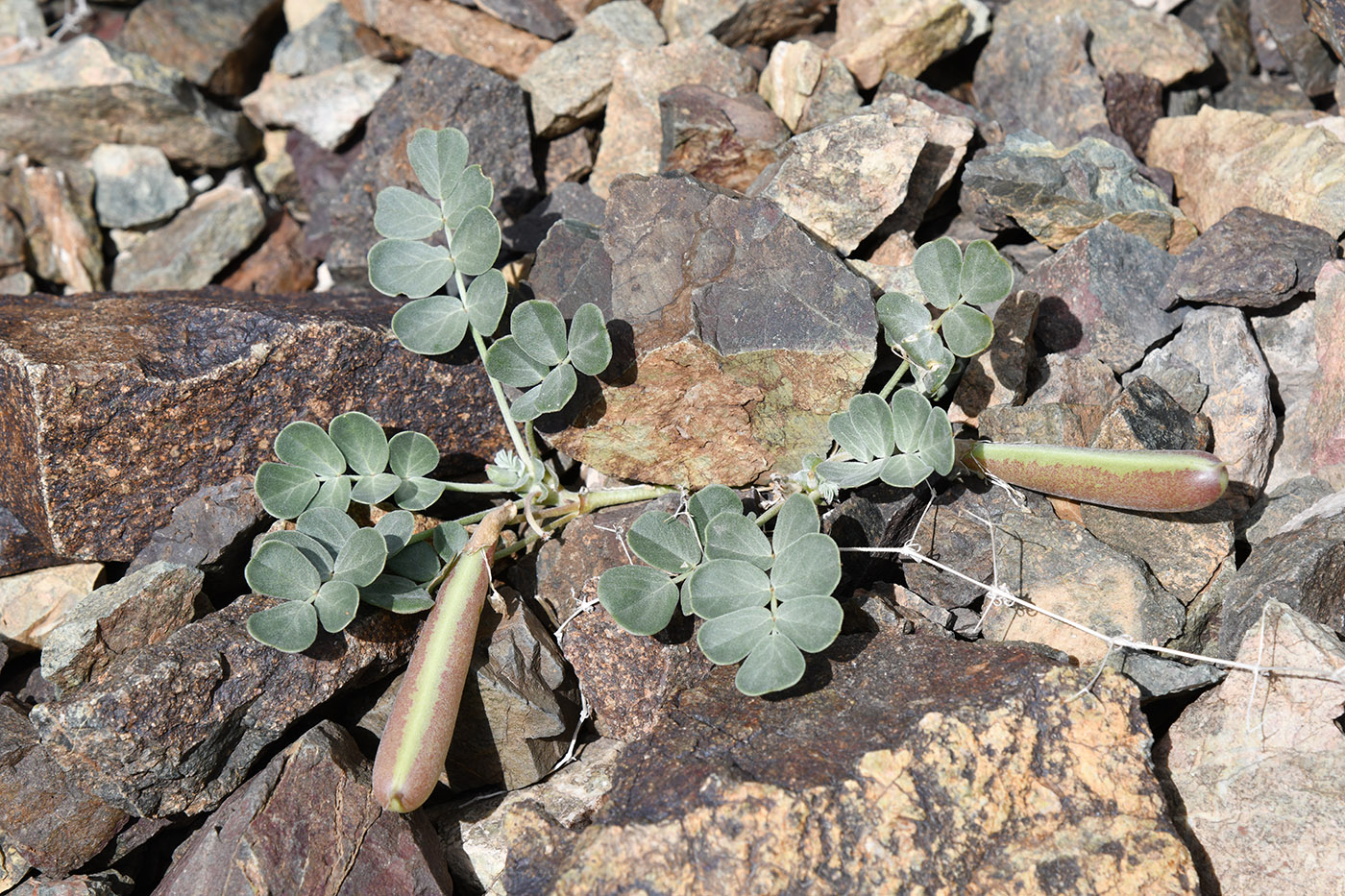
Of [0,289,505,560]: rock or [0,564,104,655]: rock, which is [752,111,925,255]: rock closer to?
[0,289,505,560]: rock

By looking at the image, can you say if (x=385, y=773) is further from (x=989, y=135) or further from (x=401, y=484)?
(x=989, y=135)

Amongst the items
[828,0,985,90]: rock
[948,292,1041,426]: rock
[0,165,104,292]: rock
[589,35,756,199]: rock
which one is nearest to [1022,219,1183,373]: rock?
[948,292,1041,426]: rock

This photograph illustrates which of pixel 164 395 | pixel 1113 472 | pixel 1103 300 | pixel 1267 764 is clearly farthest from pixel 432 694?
pixel 1103 300

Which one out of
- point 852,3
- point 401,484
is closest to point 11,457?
point 401,484

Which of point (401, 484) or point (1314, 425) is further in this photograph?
point (1314, 425)

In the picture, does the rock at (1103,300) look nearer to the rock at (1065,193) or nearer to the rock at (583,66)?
the rock at (1065,193)

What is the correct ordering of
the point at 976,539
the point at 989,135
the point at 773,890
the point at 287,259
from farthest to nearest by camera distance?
the point at 287,259 → the point at 989,135 → the point at 976,539 → the point at 773,890
